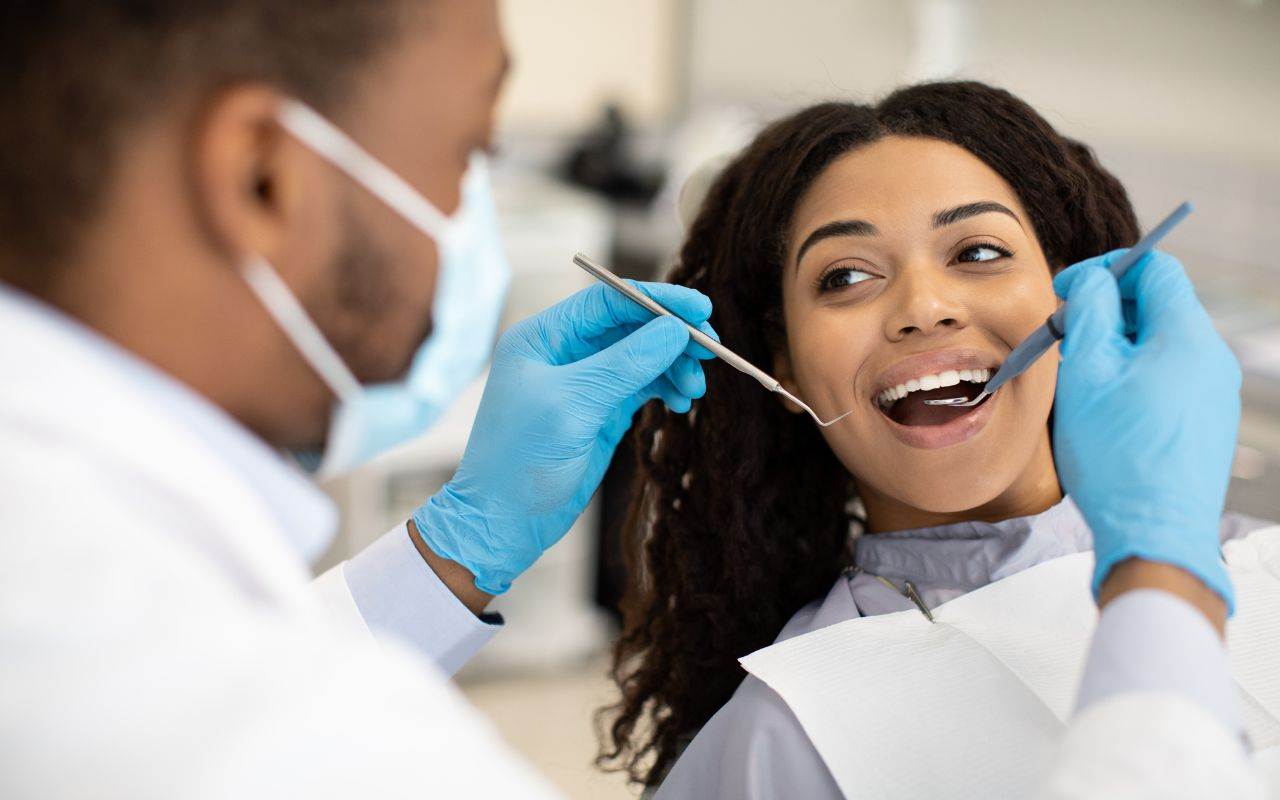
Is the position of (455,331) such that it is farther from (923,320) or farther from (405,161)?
(923,320)

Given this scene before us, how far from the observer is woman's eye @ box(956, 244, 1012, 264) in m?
1.34

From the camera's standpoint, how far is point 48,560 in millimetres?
624

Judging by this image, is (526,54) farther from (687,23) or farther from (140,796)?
(140,796)

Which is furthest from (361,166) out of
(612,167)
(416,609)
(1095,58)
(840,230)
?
(612,167)

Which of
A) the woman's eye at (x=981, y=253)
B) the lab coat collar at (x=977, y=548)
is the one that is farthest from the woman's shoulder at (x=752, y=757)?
the woman's eye at (x=981, y=253)

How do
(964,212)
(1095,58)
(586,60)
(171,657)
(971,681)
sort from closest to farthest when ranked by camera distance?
(171,657), (971,681), (964,212), (1095,58), (586,60)

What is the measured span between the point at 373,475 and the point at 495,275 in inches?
75.9

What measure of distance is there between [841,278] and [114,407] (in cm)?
91

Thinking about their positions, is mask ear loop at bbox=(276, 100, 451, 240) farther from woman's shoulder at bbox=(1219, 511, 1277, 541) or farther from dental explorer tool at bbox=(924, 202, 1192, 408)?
woman's shoulder at bbox=(1219, 511, 1277, 541)

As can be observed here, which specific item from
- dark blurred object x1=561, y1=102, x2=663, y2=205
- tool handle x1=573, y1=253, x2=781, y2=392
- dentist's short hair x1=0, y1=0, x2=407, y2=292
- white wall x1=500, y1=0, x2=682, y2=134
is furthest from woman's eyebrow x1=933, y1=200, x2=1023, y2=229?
white wall x1=500, y1=0, x2=682, y2=134

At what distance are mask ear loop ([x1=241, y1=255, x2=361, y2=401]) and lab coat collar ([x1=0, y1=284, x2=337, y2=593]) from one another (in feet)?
0.24

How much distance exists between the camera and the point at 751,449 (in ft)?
5.11

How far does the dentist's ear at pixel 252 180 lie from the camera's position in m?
0.72

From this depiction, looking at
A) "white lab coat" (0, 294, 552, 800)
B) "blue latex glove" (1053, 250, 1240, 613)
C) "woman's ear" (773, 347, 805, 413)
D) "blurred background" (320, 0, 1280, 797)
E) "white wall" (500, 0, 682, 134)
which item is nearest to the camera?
"white lab coat" (0, 294, 552, 800)
